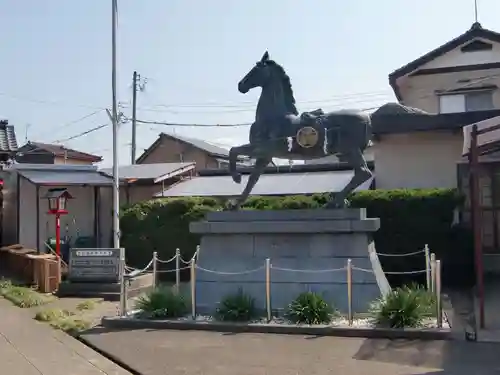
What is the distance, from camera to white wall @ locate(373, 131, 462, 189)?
1703 centimetres

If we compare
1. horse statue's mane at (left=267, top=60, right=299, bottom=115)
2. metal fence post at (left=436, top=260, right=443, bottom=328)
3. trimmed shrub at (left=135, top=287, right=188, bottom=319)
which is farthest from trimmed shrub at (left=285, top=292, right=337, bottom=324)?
horse statue's mane at (left=267, top=60, right=299, bottom=115)

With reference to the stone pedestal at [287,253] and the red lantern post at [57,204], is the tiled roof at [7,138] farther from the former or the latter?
the stone pedestal at [287,253]

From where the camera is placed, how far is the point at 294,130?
437 inches

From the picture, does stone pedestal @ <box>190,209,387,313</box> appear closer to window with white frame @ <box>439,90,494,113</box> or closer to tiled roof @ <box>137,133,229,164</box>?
window with white frame @ <box>439,90,494,113</box>

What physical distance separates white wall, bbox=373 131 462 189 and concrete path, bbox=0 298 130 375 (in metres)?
11.6

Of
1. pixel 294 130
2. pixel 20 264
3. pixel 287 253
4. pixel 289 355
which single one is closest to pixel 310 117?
pixel 294 130

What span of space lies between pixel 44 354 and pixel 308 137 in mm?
6048

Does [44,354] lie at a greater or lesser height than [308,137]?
lesser

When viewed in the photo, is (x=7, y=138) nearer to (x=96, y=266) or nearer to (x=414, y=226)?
(x=96, y=266)

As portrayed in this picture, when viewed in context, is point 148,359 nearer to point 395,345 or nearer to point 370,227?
point 395,345

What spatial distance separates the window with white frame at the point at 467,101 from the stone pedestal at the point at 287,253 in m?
11.6

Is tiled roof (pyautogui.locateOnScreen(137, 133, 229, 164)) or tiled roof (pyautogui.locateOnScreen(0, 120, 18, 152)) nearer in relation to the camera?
tiled roof (pyautogui.locateOnScreen(0, 120, 18, 152))

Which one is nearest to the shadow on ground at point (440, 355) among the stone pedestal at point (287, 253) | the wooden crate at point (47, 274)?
the stone pedestal at point (287, 253)

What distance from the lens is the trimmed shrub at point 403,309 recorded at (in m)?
8.86
